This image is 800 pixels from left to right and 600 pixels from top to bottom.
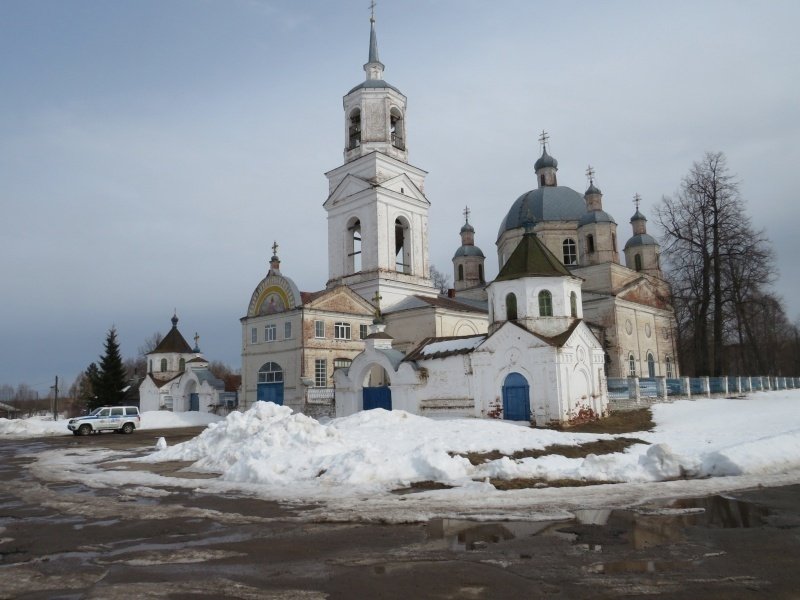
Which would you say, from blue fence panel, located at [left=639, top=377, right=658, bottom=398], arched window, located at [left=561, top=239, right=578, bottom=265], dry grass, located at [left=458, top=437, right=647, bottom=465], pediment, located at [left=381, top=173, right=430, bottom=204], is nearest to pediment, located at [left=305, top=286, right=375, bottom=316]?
pediment, located at [left=381, top=173, right=430, bottom=204]

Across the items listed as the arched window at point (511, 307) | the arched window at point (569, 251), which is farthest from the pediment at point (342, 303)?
the arched window at point (569, 251)

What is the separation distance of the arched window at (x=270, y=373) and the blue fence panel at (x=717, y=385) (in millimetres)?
22339

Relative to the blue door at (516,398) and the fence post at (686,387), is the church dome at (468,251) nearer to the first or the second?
the fence post at (686,387)

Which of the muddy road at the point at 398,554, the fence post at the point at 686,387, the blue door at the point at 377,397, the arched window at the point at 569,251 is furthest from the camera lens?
the arched window at the point at 569,251

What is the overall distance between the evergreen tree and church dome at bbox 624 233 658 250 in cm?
4237

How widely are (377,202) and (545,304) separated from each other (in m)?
17.2

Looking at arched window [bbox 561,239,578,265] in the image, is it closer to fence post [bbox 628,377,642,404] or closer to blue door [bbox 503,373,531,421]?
fence post [bbox 628,377,642,404]

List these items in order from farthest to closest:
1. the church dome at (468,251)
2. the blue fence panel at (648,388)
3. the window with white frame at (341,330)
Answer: the church dome at (468,251)
the window with white frame at (341,330)
the blue fence panel at (648,388)

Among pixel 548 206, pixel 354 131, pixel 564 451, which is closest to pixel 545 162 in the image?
pixel 548 206

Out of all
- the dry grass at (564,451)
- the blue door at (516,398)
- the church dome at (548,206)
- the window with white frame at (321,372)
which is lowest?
the dry grass at (564,451)

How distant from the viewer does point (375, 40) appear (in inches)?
1590

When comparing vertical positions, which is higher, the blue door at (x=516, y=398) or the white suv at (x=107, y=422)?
the blue door at (x=516, y=398)

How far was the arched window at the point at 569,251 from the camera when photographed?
41688 mm

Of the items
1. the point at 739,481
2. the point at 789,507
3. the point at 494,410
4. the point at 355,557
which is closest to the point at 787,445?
the point at 739,481
